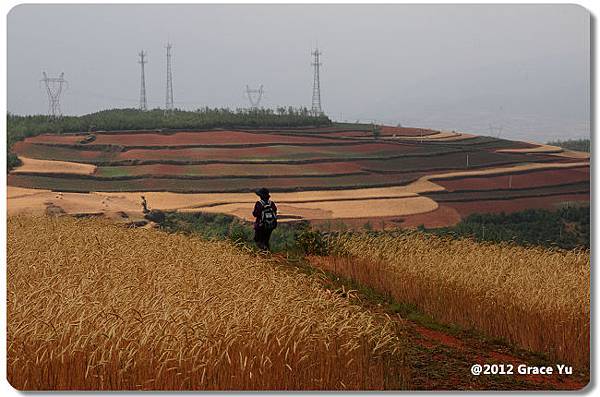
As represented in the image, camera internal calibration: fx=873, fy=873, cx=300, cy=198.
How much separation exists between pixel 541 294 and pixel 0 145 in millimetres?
8084

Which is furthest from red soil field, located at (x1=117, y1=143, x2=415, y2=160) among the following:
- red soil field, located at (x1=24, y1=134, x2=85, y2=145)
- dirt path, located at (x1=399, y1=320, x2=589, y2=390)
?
dirt path, located at (x1=399, y1=320, x2=589, y2=390)

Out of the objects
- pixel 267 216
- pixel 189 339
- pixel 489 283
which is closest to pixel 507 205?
pixel 267 216

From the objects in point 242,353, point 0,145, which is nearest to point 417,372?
point 242,353

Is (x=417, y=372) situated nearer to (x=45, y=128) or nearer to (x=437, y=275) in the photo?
(x=437, y=275)

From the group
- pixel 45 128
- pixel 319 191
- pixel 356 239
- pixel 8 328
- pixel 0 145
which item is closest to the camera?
pixel 8 328

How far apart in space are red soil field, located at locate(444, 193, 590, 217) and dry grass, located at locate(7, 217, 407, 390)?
14.7 meters

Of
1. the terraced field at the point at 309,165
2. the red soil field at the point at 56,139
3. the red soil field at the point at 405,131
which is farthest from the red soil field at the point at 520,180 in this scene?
the red soil field at the point at 56,139

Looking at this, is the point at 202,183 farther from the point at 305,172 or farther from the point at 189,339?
the point at 189,339

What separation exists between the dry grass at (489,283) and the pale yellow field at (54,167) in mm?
9109

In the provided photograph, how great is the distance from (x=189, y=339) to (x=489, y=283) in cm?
608

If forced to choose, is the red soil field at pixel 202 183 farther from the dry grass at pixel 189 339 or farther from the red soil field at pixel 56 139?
the dry grass at pixel 189 339

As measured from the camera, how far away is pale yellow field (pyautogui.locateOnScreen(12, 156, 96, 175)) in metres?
24.5

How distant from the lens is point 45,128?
92.8 feet

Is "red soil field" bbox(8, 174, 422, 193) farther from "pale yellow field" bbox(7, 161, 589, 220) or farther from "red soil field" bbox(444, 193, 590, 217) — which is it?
"red soil field" bbox(444, 193, 590, 217)
